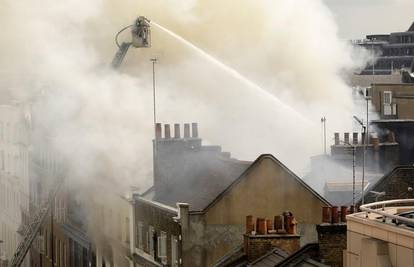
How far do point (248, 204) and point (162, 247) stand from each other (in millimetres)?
2728

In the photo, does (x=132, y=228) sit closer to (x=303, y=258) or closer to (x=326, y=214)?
(x=326, y=214)

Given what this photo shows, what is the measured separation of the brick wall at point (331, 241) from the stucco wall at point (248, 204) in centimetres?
613

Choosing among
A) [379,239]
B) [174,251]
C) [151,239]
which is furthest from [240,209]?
[379,239]

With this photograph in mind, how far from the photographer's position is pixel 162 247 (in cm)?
2727

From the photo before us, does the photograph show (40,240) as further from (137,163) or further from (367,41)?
(367,41)

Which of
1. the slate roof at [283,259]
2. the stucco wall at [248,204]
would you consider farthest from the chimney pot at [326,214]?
the stucco wall at [248,204]

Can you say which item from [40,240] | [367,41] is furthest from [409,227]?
[367,41]

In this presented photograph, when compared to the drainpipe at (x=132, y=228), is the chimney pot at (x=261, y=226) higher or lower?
higher

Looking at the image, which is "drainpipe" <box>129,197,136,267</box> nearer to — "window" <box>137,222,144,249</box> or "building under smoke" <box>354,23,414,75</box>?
"window" <box>137,222,144,249</box>

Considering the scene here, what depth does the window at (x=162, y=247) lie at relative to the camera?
27062 mm

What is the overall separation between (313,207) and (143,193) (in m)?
5.47

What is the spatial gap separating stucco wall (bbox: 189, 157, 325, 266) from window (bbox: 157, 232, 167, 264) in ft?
6.21

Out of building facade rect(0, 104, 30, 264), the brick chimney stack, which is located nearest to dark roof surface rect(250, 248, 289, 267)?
the brick chimney stack

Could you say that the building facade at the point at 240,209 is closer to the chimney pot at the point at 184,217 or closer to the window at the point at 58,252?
the chimney pot at the point at 184,217
